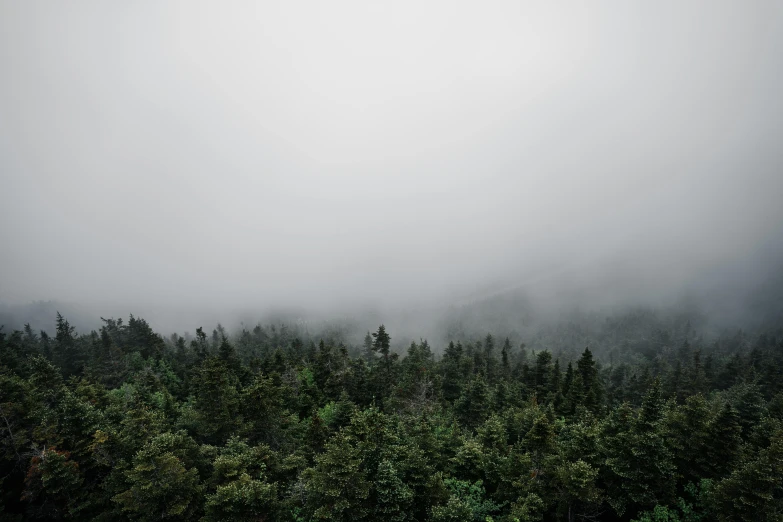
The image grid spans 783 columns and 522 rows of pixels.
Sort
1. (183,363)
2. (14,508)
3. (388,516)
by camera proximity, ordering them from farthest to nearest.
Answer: (183,363)
(14,508)
(388,516)

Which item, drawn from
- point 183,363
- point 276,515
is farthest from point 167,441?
point 183,363

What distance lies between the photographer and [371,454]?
27.7 m

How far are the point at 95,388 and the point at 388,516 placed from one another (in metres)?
45.9

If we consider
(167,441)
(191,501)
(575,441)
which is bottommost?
(575,441)

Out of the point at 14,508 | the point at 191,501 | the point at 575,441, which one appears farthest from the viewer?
the point at 575,441

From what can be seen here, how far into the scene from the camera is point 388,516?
78.2 feet

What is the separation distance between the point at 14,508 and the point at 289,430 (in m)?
26.7

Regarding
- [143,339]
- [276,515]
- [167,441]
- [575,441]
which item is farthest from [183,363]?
[575,441]

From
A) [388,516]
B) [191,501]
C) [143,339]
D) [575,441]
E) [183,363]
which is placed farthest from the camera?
[143,339]

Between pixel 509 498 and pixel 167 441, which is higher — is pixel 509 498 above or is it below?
below

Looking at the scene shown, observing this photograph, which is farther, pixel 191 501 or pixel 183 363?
pixel 183 363

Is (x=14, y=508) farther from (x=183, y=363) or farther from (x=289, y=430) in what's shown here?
(x=183, y=363)

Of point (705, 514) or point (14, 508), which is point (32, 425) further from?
point (705, 514)

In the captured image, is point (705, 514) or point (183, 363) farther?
point (183, 363)
